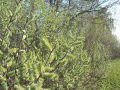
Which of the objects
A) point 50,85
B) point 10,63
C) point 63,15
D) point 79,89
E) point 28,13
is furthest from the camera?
point 79,89

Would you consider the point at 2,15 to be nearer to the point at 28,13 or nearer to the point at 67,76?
the point at 28,13

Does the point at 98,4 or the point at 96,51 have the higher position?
the point at 98,4

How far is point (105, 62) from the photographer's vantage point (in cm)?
1312

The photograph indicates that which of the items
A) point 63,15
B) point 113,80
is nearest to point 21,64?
point 63,15

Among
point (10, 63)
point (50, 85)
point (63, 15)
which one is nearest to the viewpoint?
point (10, 63)

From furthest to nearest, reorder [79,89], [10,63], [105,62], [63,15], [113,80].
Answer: [113,80], [105,62], [79,89], [63,15], [10,63]

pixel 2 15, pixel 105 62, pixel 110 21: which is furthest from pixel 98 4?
pixel 2 15

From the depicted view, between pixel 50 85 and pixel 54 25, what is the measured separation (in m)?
1.59

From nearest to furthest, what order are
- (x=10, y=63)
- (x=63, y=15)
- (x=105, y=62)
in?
1. (x=10, y=63)
2. (x=63, y=15)
3. (x=105, y=62)

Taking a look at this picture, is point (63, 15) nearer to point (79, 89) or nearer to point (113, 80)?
point (79, 89)

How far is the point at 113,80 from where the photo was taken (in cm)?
1967

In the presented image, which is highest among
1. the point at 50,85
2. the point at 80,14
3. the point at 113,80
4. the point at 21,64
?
the point at 80,14

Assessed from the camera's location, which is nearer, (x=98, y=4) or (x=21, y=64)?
(x=21, y=64)

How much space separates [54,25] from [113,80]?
48.2 feet
